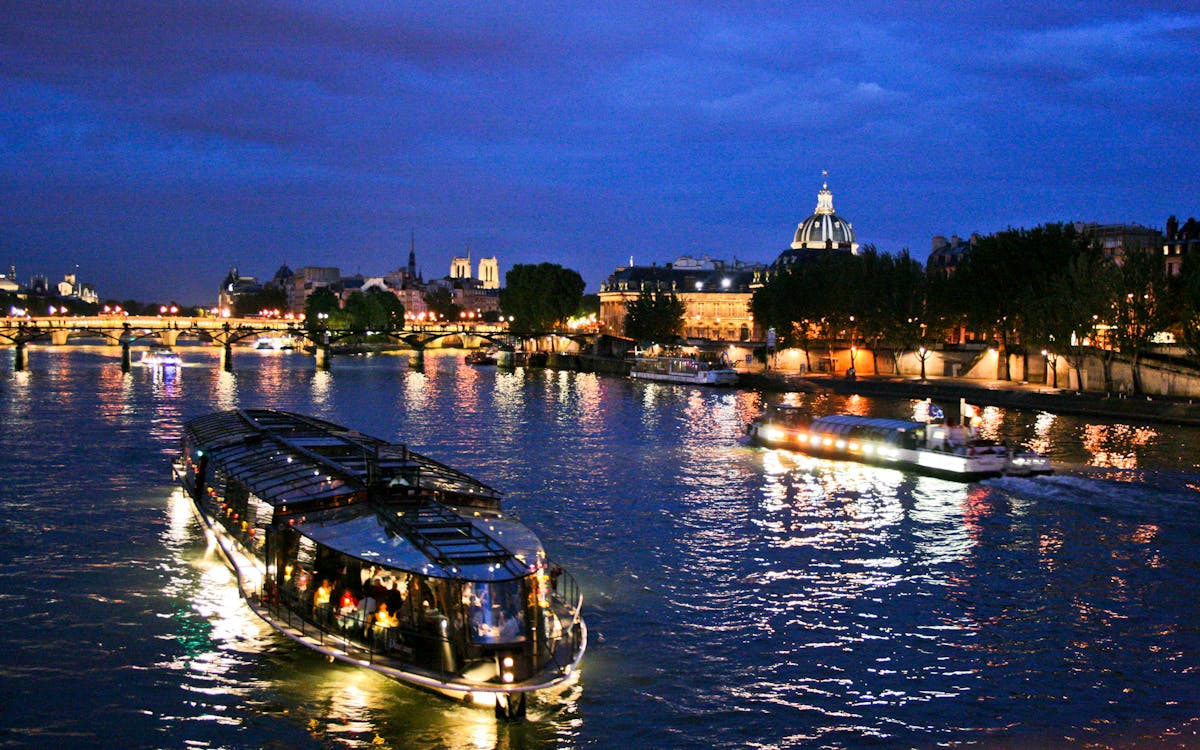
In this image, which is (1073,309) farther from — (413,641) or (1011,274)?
(413,641)

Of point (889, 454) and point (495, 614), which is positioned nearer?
point (495, 614)

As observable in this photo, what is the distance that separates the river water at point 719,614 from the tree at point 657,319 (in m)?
78.5

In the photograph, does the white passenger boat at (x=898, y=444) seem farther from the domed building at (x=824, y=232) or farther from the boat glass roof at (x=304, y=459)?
the domed building at (x=824, y=232)

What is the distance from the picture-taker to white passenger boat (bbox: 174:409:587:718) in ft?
46.0

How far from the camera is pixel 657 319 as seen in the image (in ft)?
388

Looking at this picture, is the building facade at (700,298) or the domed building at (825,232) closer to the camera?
the building facade at (700,298)

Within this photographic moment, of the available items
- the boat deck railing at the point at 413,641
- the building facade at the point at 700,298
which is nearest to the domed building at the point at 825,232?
the building facade at the point at 700,298

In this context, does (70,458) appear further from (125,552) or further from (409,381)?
(409,381)

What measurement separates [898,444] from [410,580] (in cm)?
2601

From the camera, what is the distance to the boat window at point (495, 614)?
13.9 meters

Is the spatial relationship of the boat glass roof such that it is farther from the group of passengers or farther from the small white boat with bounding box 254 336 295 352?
the small white boat with bounding box 254 336 295 352

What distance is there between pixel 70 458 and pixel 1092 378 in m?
52.6

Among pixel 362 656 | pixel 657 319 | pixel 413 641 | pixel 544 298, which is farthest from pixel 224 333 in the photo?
pixel 413 641

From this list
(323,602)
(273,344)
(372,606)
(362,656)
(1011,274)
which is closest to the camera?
(362,656)
